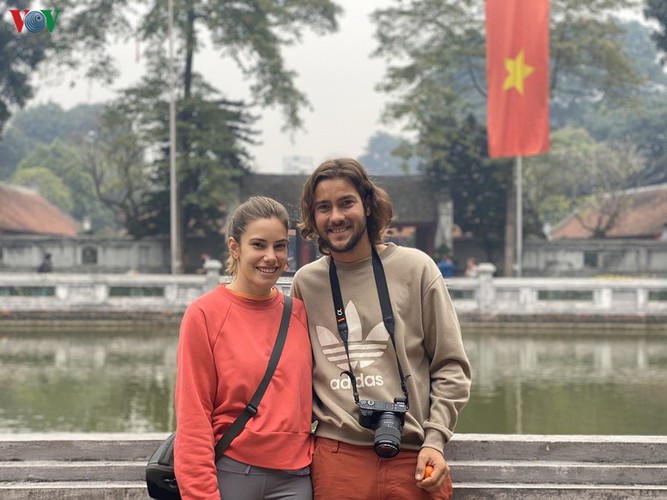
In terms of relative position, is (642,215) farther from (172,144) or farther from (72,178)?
(72,178)

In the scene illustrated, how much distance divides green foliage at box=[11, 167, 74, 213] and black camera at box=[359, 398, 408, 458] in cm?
4391

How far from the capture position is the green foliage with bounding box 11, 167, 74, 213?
43969 millimetres

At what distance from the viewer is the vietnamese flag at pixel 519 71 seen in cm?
1972

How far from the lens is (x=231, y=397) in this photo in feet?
8.10

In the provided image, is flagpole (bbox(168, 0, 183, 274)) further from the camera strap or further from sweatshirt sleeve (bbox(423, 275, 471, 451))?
sweatshirt sleeve (bbox(423, 275, 471, 451))

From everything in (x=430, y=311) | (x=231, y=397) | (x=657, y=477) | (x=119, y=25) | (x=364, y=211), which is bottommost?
(x=657, y=477)

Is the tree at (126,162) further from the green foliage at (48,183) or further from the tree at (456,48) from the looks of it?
the green foliage at (48,183)

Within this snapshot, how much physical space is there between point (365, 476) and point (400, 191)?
25.4m

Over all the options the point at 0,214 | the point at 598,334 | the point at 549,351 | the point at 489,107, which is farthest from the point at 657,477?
the point at 0,214

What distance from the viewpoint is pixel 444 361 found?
262 centimetres

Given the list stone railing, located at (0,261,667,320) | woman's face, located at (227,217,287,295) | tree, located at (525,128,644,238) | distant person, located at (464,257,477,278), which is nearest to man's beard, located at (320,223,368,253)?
woman's face, located at (227,217,287,295)

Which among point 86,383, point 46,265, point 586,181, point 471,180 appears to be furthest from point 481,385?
point 586,181

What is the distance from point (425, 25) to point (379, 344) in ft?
79.4

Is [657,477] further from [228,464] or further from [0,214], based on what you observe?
[0,214]
